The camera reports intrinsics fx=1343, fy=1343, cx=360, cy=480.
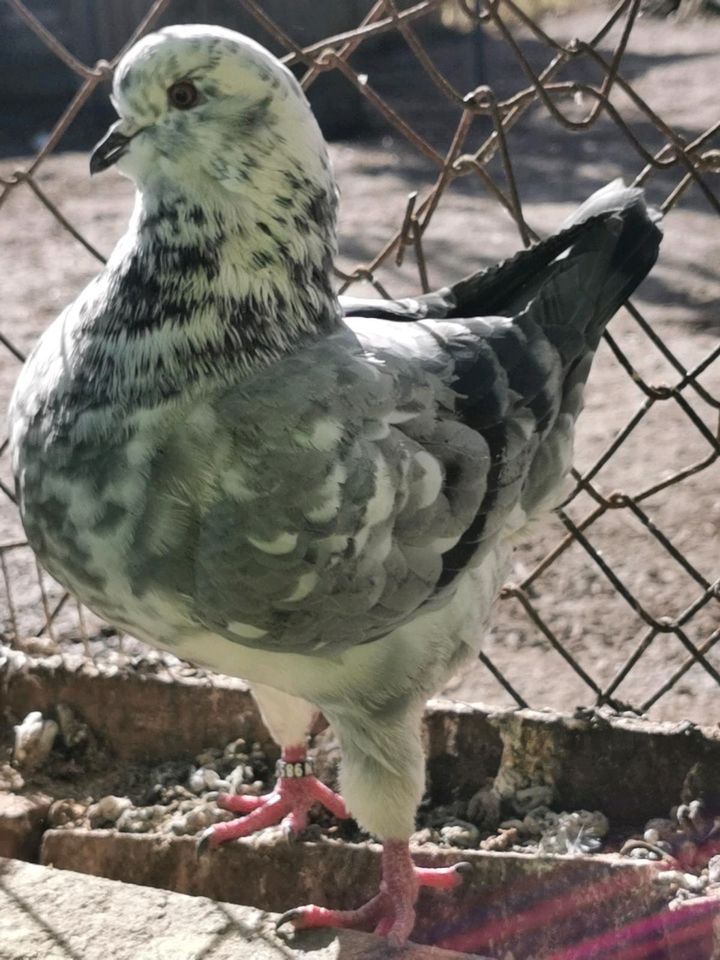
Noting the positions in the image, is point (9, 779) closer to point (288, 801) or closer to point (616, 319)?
point (288, 801)

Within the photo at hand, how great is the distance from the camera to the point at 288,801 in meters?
2.68

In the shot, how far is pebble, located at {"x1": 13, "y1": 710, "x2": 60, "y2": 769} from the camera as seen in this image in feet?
9.40

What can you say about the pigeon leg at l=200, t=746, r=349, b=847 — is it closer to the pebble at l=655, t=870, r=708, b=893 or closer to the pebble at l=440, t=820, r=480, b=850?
the pebble at l=440, t=820, r=480, b=850

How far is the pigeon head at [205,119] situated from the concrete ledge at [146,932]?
118cm

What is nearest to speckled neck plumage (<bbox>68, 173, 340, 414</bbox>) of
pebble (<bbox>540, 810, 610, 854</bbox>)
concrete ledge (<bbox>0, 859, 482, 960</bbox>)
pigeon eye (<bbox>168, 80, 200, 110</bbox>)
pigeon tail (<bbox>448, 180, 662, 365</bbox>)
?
pigeon eye (<bbox>168, 80, 200, 110</bbox>)

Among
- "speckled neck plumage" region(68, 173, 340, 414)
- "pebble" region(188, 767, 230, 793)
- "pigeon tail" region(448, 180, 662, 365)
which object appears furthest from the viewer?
"pebble" region(188, 767, 230, 793)

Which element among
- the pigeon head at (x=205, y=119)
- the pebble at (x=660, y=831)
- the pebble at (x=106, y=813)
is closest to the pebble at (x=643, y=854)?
the pebble at (x=660, y=831)

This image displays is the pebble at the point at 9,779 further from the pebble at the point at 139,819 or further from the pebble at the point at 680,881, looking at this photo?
the pebble at the point at 680,881

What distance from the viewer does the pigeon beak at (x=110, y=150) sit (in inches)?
78.7

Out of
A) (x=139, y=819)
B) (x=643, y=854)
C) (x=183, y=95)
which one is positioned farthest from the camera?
(x=139, y=819)

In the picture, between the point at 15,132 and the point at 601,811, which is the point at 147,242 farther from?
the point at 15,132

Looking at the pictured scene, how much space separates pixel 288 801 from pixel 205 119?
1.37 meters

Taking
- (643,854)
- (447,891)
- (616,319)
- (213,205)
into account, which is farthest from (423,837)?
(616,319)

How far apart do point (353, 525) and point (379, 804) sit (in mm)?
525
